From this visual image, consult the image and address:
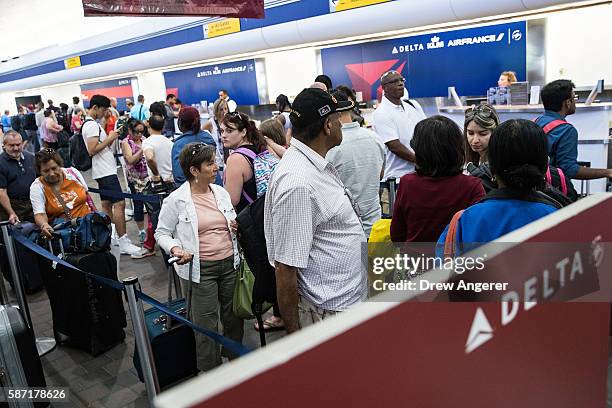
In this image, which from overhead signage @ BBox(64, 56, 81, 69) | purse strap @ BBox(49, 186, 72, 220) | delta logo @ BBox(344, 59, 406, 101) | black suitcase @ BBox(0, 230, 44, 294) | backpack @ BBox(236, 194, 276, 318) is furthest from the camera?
overhead signage @ BBox(64, 56, 81, 69)

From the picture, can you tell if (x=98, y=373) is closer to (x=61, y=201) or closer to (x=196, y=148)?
(x=61, y=201)

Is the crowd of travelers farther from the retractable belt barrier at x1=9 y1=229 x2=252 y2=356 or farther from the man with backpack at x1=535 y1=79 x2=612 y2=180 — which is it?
the retractable belt barrier at x1=9 y1=229 x2=252 y2=356

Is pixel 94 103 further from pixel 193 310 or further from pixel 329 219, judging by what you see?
pixel 329 219

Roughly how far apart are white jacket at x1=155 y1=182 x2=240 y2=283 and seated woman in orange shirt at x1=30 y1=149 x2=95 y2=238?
57.2 inches

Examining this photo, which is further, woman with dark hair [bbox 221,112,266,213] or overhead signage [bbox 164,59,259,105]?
overhead signage [bbox 164,59,259,105]

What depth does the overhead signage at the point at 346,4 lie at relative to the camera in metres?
7.70

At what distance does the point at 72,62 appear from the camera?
1850 cm

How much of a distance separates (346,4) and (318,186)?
7.15 m

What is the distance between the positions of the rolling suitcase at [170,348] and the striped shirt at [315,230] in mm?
1204

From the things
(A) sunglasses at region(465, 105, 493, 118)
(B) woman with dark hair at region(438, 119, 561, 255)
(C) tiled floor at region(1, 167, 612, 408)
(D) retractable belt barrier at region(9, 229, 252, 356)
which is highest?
(A) sunglasses at region(465, 105, 493, 118)

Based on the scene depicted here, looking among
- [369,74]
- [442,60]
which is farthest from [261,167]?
[369,74]

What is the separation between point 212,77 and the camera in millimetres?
14500

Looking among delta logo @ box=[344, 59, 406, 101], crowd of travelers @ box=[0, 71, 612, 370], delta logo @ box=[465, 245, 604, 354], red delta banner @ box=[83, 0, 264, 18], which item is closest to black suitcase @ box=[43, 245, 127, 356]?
crowd of travelers @ box=[0, 71, 612, 370]

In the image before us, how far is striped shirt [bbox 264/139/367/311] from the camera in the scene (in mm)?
1786
